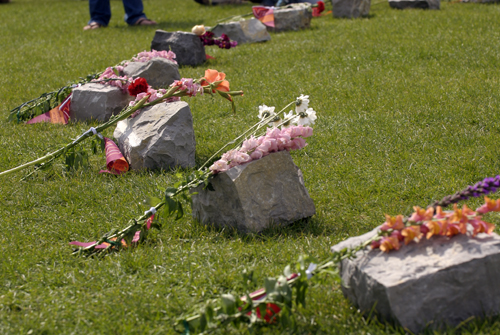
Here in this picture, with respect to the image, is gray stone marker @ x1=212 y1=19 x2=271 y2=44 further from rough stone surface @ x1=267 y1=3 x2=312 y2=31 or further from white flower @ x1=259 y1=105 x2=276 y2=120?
white flower @ x1=259 y1=105 x2=276 y2=120

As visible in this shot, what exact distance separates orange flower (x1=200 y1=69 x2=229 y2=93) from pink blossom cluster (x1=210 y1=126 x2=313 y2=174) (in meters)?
1.32

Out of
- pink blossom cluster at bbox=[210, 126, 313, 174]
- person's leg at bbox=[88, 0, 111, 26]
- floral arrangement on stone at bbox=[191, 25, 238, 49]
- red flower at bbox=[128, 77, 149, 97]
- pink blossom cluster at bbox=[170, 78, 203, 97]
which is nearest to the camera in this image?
pink blossom cluster at bbox=[210, 126, 313, 174]

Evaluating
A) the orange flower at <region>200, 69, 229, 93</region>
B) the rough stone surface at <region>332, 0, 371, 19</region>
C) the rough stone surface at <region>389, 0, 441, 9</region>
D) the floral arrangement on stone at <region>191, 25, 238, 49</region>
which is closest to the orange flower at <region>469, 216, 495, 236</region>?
the orange flower at <region>200, 69, 229, 93</region>

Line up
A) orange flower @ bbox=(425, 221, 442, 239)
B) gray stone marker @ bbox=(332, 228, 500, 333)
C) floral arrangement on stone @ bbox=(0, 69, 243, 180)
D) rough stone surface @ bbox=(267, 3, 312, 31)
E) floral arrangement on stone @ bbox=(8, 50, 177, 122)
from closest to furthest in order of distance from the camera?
gray stone marker @ bbox=(332, 228, 500, 333) < orange flower @ bbox=(425, 221, 442, 239) < floral arrangement on stone @ bbox=(0, 69, 243, 180) < floral arrangement on stone @ bbox=(8, 50, 177, 122) < rough stone surface @ bbox=(267, 3, 312, 31)

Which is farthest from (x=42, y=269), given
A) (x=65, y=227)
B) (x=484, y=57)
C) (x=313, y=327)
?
(x=484, y=57)

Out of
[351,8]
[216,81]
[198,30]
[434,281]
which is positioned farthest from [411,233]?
[351,8]

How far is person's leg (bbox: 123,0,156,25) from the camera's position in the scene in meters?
11.5

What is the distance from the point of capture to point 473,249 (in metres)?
2.12

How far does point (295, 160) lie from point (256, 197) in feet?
4.37

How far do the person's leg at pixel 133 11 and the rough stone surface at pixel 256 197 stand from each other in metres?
9.30

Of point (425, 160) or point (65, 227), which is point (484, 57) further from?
point (65, 227)

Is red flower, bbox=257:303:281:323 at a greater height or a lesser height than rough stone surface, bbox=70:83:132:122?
lesser

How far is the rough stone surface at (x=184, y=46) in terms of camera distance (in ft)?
25.5

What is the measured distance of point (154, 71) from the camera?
6121 millimetres
